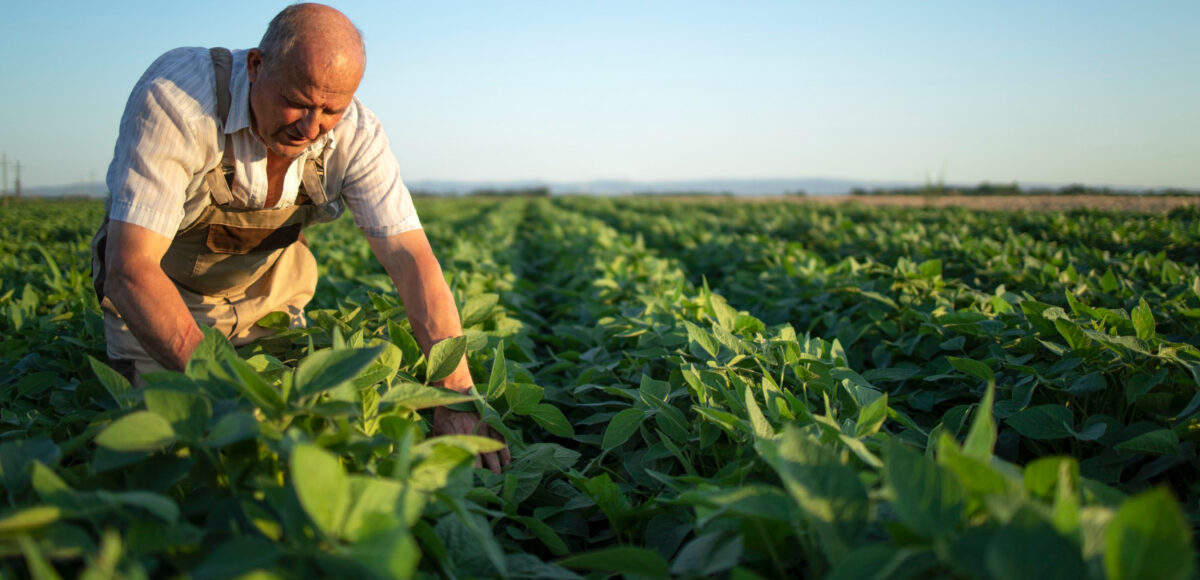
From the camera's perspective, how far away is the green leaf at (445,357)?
1.75 m

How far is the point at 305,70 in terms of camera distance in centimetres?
178

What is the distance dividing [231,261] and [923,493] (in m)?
2.53

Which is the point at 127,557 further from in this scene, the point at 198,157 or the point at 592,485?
the point at 198,157

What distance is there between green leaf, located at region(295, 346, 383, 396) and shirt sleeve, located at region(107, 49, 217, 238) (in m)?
0.94

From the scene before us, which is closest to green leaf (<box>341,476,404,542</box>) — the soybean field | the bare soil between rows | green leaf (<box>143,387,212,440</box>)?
the soybean field

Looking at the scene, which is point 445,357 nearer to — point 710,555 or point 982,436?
point 710,555

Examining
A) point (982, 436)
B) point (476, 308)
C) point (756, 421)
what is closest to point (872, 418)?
point (756, 421)

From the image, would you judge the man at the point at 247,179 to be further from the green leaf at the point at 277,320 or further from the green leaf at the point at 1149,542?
the green leaf at the point at 1149,542

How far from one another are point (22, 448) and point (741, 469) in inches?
47.9

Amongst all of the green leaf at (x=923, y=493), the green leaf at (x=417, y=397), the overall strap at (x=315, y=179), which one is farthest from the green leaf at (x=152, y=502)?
the overall strap at (x=315, y=179)

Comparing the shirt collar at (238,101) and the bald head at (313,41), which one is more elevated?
the bald head at (313,41)

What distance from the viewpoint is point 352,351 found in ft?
4.01

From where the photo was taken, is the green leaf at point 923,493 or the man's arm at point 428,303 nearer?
the green leaf at point 923,493

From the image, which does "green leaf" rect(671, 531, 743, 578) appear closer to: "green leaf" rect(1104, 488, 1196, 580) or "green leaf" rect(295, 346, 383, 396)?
"green leaf" rect(1104, 488, 1196, 580)
